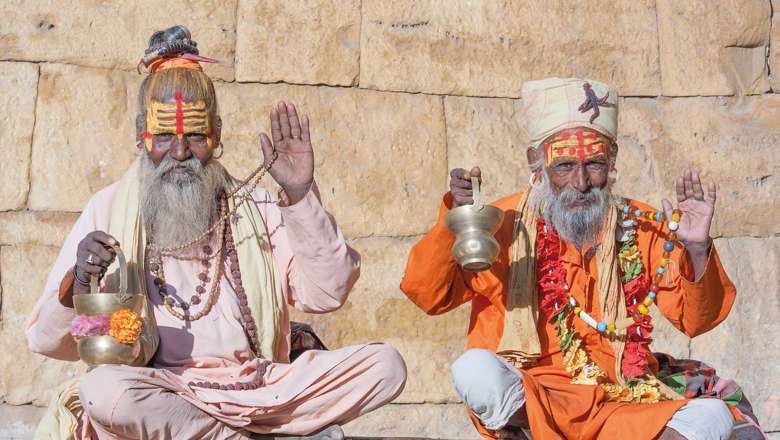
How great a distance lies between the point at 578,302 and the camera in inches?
234

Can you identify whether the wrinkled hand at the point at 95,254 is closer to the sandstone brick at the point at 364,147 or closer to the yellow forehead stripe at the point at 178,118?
the yellow forehead stripe at the point at 178,118

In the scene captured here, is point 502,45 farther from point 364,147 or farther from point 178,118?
point 178,118

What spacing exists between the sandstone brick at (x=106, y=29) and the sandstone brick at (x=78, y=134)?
8 centimetres

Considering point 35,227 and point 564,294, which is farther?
point 35,227

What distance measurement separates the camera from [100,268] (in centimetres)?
549

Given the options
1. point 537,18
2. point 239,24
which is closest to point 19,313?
point 239,24

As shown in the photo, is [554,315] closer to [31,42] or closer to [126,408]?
[126,408]

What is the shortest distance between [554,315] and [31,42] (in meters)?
3.05

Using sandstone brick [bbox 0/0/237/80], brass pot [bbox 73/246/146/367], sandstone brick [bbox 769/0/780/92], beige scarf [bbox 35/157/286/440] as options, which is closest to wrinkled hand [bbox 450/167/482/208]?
beige scarf [bbox 35/157/286/440]

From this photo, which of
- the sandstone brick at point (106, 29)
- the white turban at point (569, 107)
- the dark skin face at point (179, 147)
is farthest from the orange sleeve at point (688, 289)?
the sandstone brick at point (106, 29)

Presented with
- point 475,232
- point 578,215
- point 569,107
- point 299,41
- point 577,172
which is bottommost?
point 475,232

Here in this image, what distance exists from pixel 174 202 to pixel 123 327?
0.73 m

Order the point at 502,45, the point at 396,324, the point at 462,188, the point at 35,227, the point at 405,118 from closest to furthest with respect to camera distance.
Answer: the point at 462,188
the point at 35,227
the point at 396,324
the point at 405,118
the point at 502,45

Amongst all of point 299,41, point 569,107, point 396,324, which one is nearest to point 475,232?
point 569,107
